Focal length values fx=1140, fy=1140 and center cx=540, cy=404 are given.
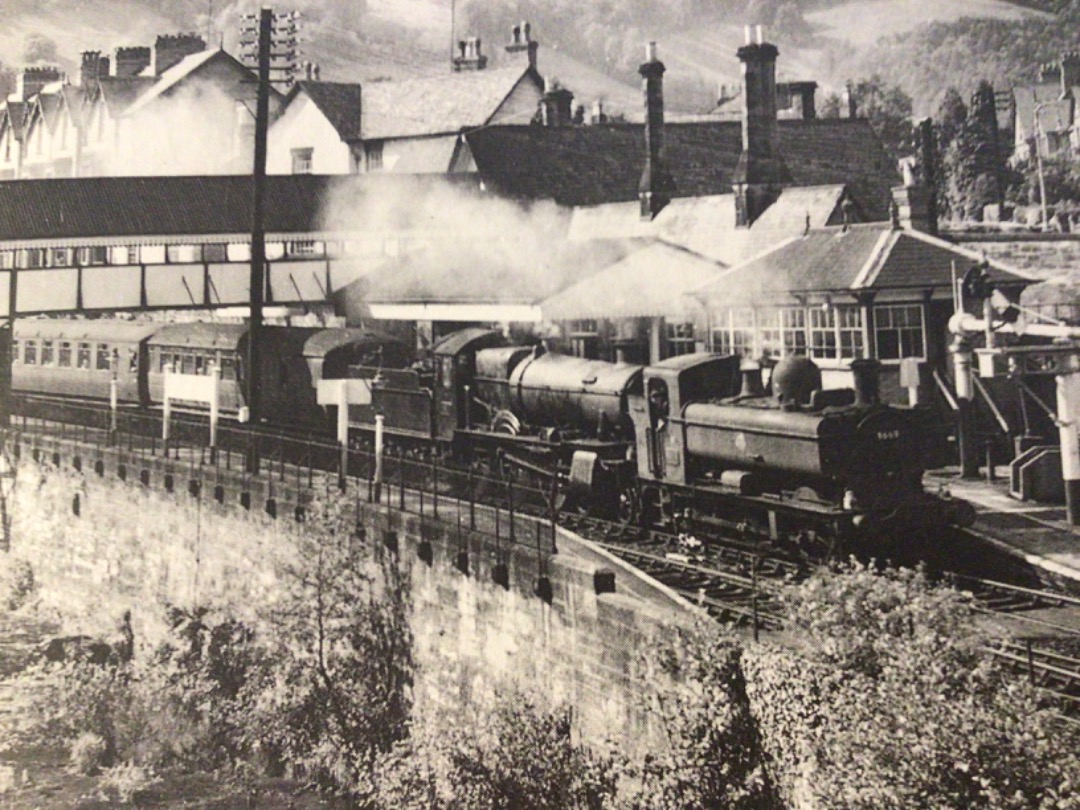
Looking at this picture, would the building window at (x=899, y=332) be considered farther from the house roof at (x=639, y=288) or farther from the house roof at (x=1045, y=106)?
the house roof at (x=1045, y=106)

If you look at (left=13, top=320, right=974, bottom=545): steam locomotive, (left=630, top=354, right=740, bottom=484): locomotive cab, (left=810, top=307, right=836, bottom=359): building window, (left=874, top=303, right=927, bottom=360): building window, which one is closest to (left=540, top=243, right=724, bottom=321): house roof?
(left=13, top=320, right=974, bottom=545): steam locomotive

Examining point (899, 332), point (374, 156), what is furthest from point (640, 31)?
point (374, 156)

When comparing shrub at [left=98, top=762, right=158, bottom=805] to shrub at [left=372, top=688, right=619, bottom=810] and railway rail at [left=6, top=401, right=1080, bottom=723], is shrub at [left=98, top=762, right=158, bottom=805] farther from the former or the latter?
railway rail at [left=6, top=401, right=1080, bottom=723]

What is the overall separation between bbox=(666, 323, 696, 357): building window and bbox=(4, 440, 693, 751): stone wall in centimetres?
558

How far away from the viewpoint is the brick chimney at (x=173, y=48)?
15297mm

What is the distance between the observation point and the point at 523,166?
79.5 feet

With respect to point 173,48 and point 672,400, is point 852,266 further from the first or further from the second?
point 173,48

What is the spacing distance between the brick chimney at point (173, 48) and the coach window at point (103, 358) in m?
6.24

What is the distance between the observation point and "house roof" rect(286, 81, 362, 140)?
82.8 feet

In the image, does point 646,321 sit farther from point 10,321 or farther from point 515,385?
point 10,321

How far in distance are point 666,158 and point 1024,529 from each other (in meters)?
12.4

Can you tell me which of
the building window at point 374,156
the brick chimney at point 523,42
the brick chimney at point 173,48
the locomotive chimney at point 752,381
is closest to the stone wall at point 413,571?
the locomotive chimney at point 752,381

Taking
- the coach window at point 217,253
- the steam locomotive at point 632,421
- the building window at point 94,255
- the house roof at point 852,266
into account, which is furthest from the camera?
the coach window at point 217,253

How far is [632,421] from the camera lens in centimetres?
1320
